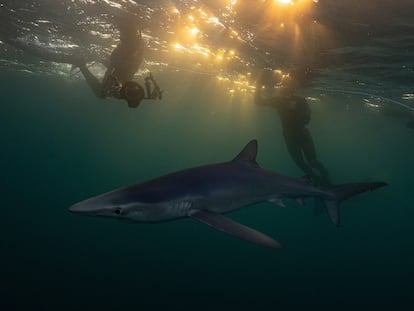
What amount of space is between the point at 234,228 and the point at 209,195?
107 centimetres

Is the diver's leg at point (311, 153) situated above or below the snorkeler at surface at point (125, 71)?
below

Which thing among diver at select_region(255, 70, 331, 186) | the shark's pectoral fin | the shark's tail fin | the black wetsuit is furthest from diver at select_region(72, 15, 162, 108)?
the black wetsuit

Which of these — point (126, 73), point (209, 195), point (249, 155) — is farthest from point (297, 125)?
point (209, 195)

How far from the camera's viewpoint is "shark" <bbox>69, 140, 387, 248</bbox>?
180 inches

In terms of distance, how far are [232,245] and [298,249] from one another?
711cm

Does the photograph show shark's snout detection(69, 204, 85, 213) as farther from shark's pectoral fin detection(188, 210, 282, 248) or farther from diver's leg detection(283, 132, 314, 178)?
diver's leg detection(283, 132, 314, 178)

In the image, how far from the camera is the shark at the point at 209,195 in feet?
15.0

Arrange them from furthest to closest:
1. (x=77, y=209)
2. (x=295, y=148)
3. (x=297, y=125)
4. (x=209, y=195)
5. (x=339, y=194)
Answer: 1. (x=295, y=148)
2. (x=297, y=125)
3. (x=339, y=194)
4. (x=209, y=195)
5. (x=77, y=209)

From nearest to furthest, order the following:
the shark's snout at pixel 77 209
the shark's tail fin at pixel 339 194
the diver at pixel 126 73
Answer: the shark's snout at pixel 77 209
the shark's tail fin at pixel 339 194
the diver at pixel 126 73

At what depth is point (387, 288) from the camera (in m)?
22.1

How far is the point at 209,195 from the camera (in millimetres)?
5441

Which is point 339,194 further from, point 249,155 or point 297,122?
point 297,122

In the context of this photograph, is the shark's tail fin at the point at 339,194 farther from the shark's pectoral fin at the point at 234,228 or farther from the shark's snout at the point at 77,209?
the shark's snout at the point at 77,209

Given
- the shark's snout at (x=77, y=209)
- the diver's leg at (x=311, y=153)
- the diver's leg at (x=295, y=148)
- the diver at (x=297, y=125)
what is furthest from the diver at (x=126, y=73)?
the diver's leg at (x=311, y=153)
